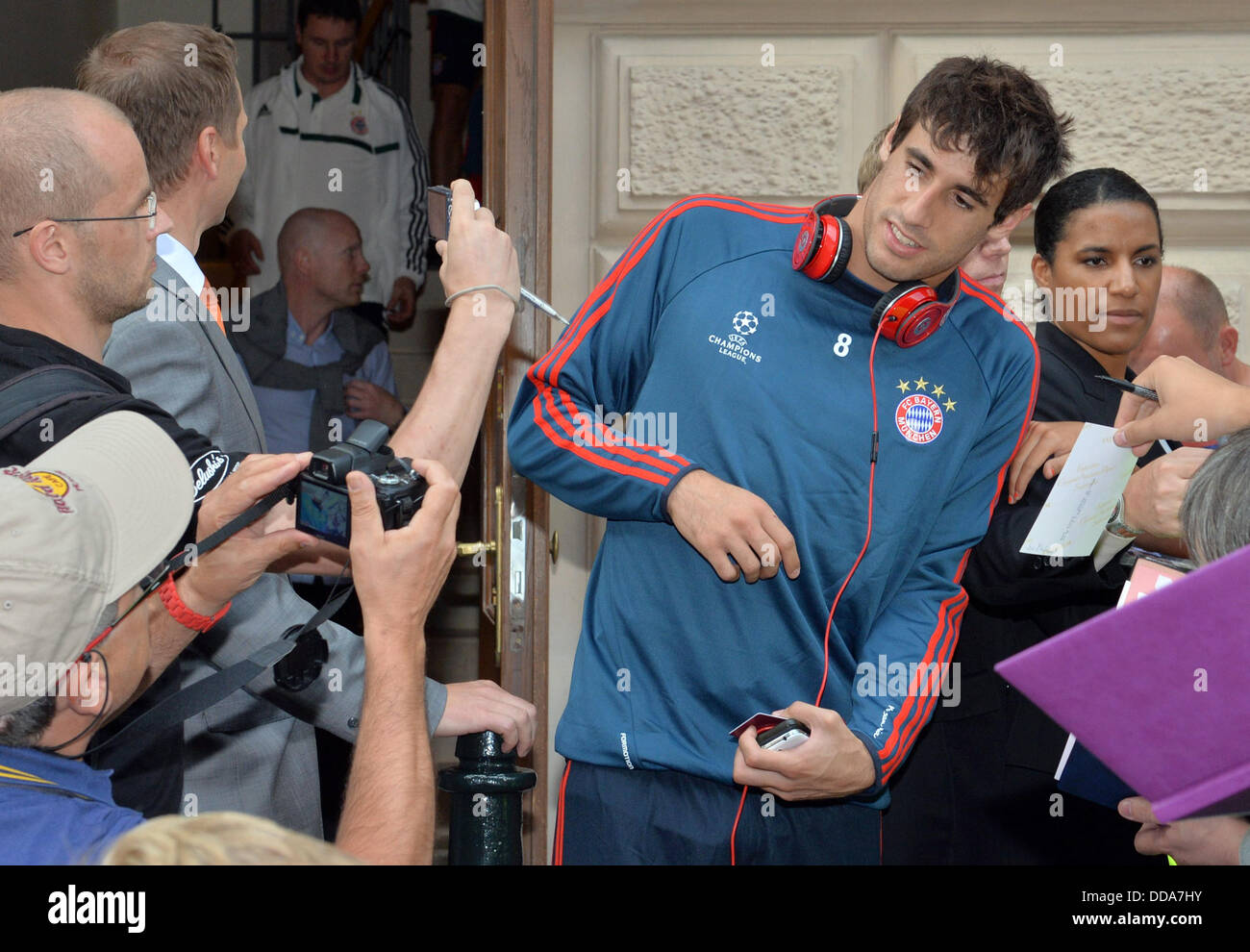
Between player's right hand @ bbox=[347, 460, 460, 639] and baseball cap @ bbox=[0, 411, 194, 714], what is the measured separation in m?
0.19

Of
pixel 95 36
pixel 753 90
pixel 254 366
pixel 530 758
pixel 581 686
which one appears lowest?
pixel 530 758

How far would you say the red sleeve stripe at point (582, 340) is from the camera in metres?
1.89

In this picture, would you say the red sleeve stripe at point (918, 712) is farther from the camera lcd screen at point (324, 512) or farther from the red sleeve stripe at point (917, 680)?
the camera lcd screen at point (324, 512)

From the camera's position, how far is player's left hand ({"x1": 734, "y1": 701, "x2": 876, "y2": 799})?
176 centimetres

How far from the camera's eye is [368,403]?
3891 millimetres

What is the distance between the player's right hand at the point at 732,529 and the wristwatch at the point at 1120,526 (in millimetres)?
637

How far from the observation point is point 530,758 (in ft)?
9.56

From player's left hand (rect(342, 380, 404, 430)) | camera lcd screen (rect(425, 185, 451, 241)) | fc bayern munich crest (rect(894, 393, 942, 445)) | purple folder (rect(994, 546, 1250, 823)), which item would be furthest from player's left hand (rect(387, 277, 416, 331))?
purple folder (rect(994, 546, 1250, 823))

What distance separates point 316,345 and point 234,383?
2.09 metres

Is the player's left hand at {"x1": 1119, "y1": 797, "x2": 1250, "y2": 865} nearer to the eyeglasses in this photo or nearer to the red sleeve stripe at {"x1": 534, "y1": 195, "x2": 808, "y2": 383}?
the red sleeve stripe at {"x1": 534, "y1": 195, "x2": 808, "y2": 383}

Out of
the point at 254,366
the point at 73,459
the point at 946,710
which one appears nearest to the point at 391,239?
the point at 254,366
